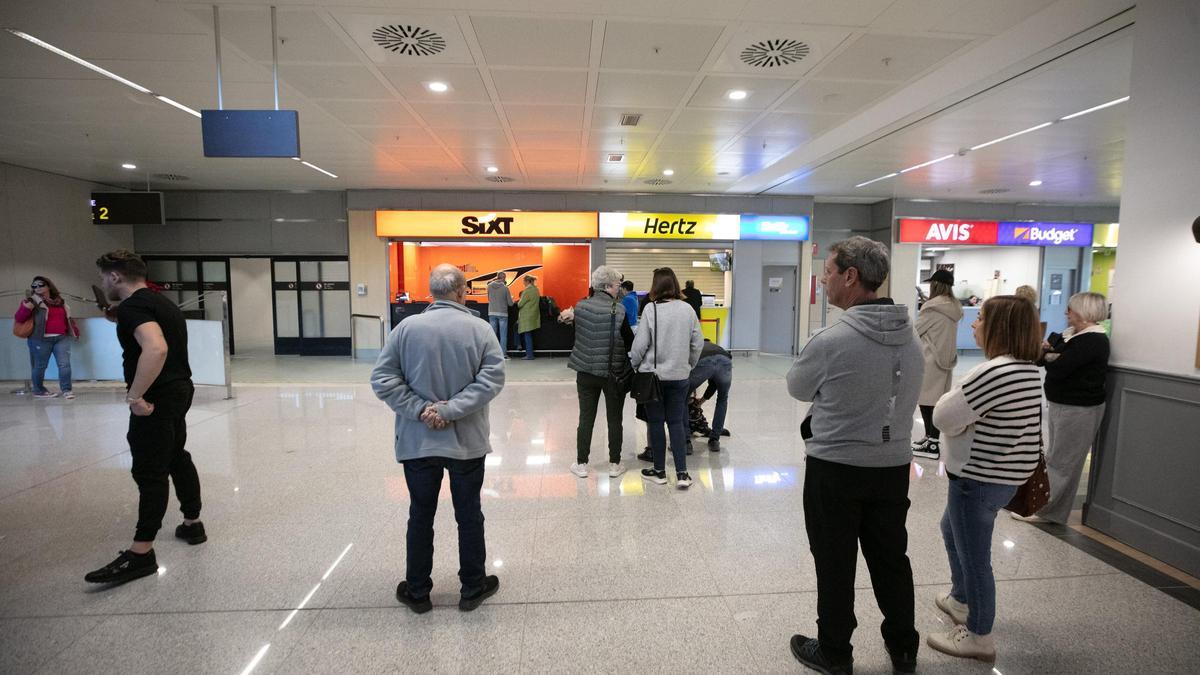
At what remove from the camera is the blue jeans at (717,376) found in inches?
185

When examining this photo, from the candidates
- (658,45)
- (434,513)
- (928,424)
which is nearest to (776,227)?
(928,424)

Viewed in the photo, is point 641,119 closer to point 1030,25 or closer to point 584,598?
point 1030,25

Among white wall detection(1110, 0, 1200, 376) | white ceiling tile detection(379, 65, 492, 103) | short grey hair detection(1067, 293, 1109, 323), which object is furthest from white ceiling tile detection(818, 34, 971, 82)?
white ceiling tile detection(379, 65, 492, 103)

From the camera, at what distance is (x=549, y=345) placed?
11.1m

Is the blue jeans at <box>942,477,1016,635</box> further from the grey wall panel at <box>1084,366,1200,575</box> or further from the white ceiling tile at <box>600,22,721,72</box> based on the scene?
the white ceiling tile at <box>600,22,721,72</box>

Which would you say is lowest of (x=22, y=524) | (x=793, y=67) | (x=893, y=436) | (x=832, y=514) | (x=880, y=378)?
(x=22, y=524)

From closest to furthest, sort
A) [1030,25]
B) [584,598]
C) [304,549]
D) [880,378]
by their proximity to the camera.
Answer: [880,378], [584,598], [304,549], [1030,25]

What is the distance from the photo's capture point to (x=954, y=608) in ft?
7.98

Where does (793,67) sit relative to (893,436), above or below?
above

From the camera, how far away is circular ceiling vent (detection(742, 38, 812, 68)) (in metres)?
4.21

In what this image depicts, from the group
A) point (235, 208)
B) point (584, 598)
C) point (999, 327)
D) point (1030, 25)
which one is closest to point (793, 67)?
point (1030, 25)

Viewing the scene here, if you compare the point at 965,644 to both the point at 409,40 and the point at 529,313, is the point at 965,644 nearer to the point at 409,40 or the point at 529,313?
the point at 409,40

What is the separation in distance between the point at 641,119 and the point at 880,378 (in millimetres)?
5026

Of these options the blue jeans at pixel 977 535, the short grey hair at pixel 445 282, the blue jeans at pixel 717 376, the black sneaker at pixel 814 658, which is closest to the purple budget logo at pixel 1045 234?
the blue jeans at pixel 717 376
